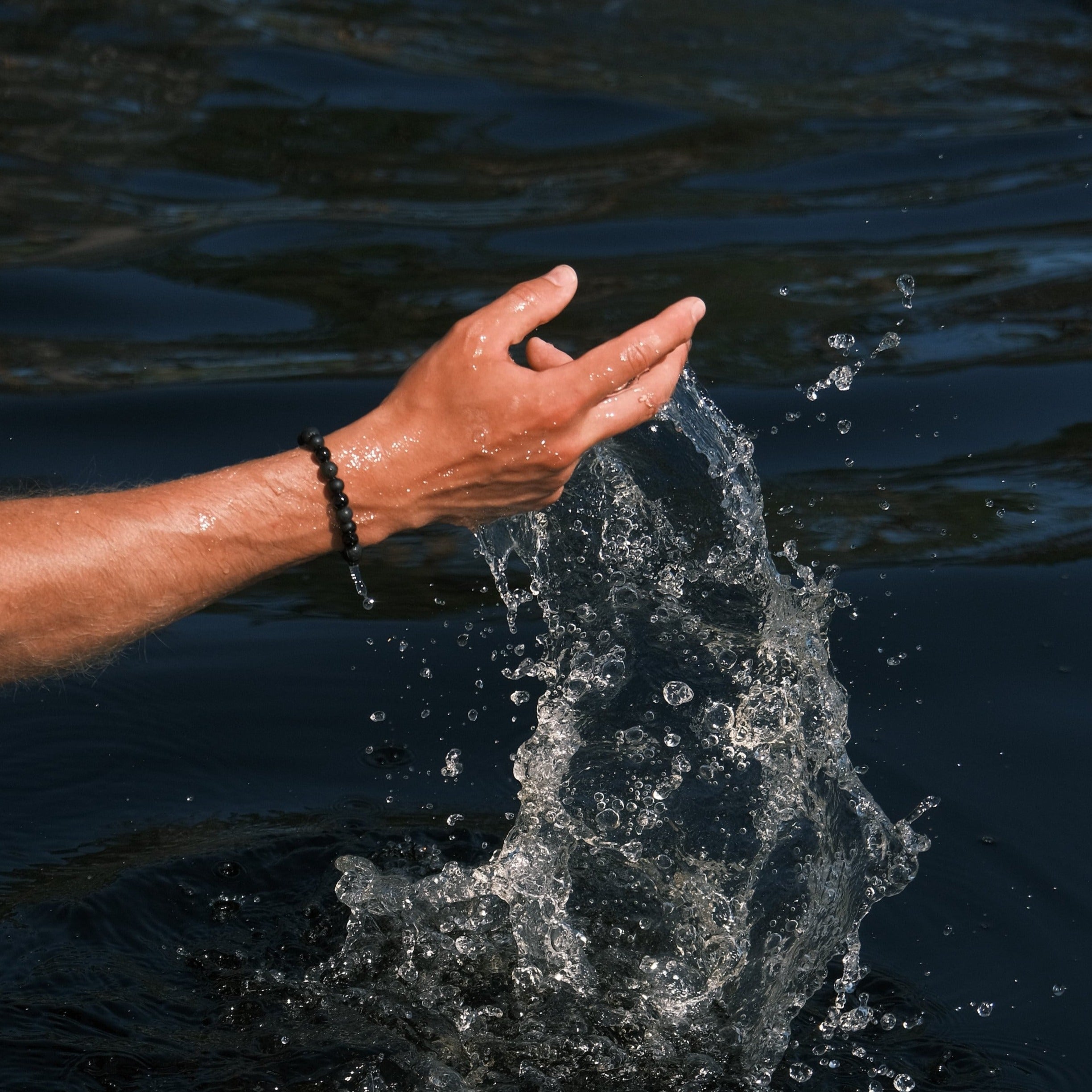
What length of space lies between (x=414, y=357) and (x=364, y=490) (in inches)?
106

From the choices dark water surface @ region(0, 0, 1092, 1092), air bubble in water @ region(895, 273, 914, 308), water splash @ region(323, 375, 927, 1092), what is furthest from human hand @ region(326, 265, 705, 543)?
air bubble in water @ region(895, 273, 914, 308)

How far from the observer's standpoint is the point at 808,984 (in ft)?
8.41

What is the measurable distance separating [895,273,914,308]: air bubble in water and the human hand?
10.2 ft

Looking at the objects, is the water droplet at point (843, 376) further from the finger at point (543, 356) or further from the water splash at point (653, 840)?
the finger at point (543, 356)

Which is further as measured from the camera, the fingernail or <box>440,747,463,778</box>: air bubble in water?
<box>440,747,463,778</box>: air bubble in water

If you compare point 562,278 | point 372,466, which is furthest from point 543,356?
point 372,466

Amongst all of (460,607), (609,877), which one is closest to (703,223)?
(460,607)

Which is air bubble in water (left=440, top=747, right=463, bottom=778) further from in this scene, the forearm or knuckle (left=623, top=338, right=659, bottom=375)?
knuckle (left=623, top=338, right=659, bottom=375)

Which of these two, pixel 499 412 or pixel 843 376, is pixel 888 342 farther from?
pixel 499 412

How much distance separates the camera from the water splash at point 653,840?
97.9 inches

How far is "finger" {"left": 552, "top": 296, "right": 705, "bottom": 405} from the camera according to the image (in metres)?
2.18

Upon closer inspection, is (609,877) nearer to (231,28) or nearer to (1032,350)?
(1032,350)

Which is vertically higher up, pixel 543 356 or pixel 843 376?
pixel 543 356

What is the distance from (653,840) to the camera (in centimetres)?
281
